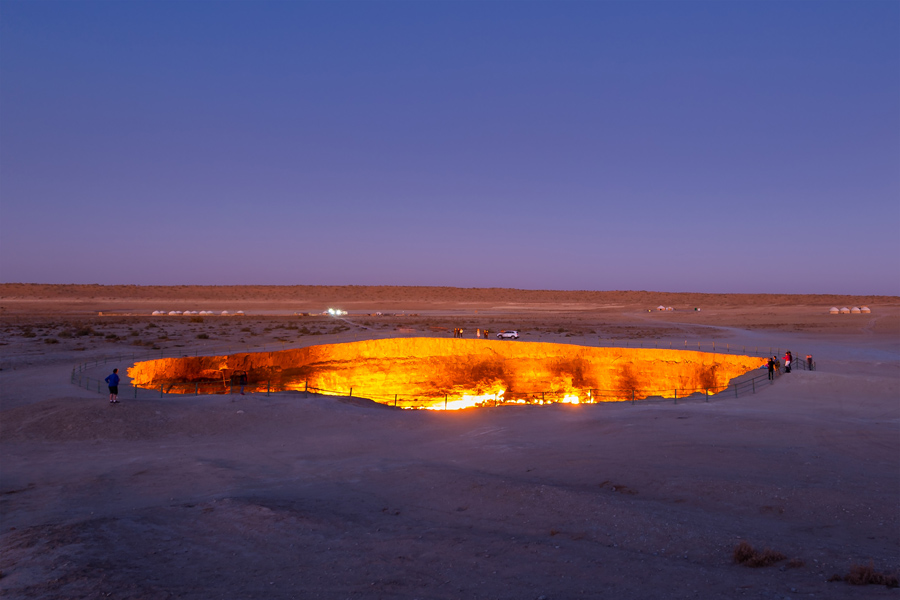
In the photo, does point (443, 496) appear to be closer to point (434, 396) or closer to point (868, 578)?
point (868, 578)

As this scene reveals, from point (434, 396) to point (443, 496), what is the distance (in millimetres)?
28677

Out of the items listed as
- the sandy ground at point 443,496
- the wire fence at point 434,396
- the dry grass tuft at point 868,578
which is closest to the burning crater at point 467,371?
the wire fence at point 434,396

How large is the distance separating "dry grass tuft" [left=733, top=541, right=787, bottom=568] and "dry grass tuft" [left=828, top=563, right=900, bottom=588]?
0.69 m

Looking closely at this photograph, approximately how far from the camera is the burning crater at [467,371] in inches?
1334

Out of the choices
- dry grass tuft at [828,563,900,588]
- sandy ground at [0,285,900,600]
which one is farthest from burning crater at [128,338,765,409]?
dry grass tuft at [828,563,900,588]

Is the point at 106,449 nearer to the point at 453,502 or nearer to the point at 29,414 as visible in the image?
the point at 29,414

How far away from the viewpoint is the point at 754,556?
7.31 meters

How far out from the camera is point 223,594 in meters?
6.59

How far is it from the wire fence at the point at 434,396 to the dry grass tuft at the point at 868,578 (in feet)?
54.6

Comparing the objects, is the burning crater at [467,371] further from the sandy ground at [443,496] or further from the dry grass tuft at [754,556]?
the dry grass tuft at [754,556]

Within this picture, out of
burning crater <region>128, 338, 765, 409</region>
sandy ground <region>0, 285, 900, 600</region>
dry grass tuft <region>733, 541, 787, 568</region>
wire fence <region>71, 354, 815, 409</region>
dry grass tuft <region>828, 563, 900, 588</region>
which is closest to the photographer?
dry grass tuft <region>828, 563, 900, 588</region>

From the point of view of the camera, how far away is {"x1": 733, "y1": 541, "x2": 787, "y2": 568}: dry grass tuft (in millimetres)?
7258

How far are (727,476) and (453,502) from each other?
5.75 meters

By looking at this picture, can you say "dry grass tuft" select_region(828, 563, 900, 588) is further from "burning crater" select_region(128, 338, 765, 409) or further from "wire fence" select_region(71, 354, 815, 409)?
"burning crater" select_region(128, 338, 765, 409)
